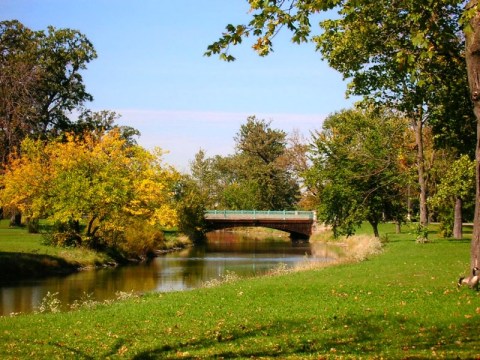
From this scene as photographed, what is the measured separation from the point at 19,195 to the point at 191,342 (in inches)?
1272

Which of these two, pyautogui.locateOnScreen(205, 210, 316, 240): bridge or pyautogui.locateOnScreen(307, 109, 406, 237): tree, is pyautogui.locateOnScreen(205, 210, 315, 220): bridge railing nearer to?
pyautogui.locateOnScreen(205, 210, 316, 240): bridge

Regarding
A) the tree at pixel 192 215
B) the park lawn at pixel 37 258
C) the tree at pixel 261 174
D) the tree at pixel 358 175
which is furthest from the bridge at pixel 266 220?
the park lawn at pixel 37 258

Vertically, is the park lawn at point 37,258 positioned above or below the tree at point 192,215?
below

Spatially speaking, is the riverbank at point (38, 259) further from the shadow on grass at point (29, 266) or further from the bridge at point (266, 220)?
the bridge at point (266, 220)

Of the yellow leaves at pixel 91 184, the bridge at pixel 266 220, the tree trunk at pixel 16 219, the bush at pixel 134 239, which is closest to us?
the yellow leaves at pixel 91 184

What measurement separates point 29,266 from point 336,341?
24362 millimetres

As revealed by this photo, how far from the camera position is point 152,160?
137 ft

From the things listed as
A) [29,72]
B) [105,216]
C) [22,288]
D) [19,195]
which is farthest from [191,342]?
[29,72]

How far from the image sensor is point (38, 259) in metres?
31.1

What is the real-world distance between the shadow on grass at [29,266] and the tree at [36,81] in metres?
16.7

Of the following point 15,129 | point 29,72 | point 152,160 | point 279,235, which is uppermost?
point 29,72

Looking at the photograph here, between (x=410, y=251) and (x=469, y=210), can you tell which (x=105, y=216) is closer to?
(x=410, y=251)

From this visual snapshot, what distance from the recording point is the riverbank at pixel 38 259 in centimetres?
2909

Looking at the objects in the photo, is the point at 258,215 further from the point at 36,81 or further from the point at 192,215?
the point at 36,81
